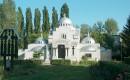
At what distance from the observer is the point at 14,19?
251ft

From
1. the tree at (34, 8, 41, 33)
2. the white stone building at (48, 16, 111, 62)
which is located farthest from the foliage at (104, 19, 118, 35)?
the white stone building at (48, 16, 111, 62)

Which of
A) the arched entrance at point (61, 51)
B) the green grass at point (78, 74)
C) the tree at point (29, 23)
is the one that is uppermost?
the tree at point (29, 23)

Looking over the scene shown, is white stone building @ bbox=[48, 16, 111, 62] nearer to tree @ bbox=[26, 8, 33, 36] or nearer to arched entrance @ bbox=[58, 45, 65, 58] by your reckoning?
arched entrance @ bbox=[58, 45, 65, 58]

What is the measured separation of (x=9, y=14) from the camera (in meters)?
77.1

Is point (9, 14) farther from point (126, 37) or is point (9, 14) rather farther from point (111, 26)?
point (111, 26)

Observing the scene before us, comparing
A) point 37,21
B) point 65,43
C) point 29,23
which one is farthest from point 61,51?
point 37,21

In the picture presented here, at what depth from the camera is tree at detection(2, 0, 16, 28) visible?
250 ft

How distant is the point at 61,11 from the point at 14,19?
858 inches

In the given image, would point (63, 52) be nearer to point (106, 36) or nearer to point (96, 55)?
point (96, 55)

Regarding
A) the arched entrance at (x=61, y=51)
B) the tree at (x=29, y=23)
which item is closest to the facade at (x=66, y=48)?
the arched entrance at (x=61, y=51)

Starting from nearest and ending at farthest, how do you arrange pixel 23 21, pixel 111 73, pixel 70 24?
pixel 111 73 < pixel 70 24 < pixel 23 21

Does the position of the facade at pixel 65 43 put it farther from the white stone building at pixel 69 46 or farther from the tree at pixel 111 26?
the tree at pixel 111 26

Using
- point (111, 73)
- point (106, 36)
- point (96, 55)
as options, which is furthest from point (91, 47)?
point (111, 73)

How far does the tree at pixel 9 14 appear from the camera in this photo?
250 feet
